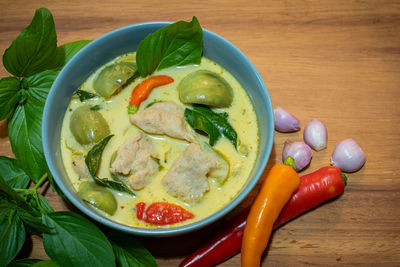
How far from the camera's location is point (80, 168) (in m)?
2.24

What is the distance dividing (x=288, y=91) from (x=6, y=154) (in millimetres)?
1917

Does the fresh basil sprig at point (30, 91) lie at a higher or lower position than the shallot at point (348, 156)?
higher

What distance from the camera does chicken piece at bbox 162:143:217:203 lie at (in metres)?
2.17

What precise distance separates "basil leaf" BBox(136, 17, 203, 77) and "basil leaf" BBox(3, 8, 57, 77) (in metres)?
0.51

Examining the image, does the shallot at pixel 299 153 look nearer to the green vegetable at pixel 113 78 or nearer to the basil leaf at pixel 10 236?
the green vegetable at pixel 113 78

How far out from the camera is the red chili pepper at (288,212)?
92.4 inches

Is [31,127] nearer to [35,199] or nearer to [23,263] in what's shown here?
[35,199]

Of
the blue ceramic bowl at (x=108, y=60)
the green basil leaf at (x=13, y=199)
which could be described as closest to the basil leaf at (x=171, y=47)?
the blue ceramic bowl at (x=108, y=60)

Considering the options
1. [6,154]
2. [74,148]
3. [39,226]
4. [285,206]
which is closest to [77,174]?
[74,148]

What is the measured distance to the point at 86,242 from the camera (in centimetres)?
207

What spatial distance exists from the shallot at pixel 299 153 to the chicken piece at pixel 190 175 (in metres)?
0.59

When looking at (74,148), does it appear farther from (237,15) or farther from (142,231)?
(237,15)

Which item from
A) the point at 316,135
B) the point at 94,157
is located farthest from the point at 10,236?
the point at 316,135

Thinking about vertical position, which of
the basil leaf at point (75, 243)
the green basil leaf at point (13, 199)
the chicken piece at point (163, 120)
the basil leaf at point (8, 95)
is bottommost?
the basil leaf at point (75, 243)
